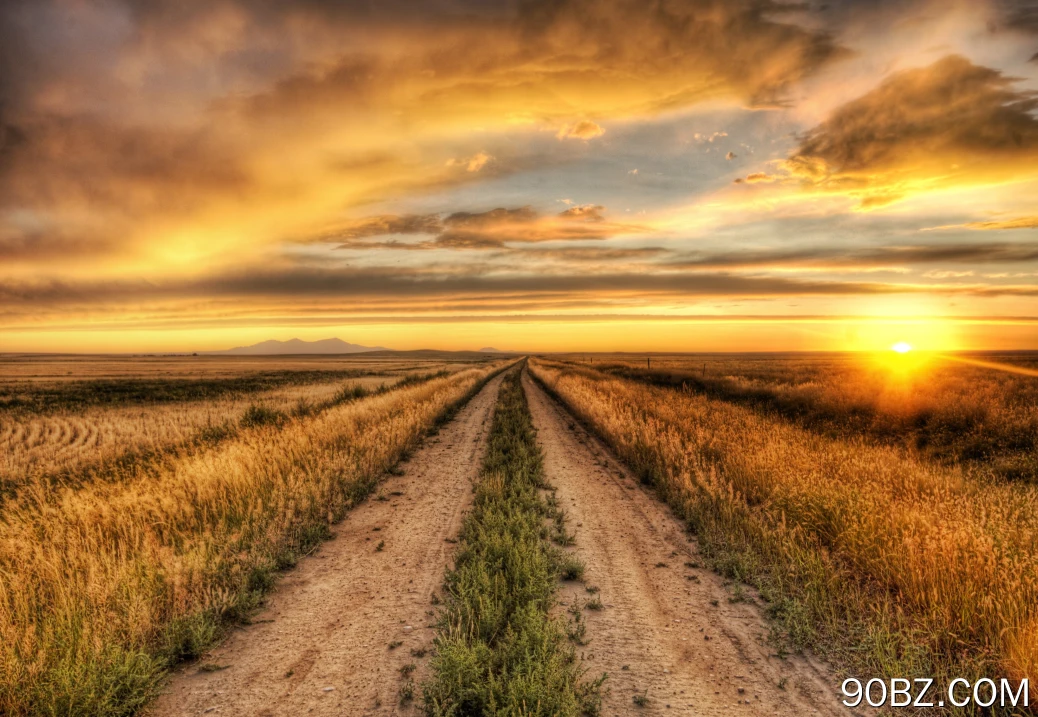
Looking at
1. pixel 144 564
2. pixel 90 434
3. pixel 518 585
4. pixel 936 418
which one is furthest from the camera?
pixel 90 434

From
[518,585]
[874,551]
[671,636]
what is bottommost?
[671,636]

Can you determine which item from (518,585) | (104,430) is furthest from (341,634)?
(104,430)

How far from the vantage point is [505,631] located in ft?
15.7

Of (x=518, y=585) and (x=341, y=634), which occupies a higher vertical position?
(x=518, y=585)

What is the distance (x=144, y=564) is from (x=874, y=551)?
28.1 ft

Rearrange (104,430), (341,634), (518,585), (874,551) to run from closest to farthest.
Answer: (341,634) < (518,585) < (874,551) < (104,430)

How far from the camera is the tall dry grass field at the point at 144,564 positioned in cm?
389

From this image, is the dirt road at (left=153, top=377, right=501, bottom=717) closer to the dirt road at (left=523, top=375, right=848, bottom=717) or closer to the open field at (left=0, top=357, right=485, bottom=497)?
the dirt road at (left=523, top=375, right=848, bottom=717)

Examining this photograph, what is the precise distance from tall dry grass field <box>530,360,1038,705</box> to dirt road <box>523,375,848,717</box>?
443 mm

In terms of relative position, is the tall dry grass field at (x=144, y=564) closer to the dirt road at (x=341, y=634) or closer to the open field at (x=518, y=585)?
the open field at (x=518, y=585)

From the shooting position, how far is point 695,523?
26.4ft

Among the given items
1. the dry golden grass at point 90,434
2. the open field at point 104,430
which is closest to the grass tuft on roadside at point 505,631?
the open field at point 104,430

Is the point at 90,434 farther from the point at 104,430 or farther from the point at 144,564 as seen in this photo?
the point at 144,564

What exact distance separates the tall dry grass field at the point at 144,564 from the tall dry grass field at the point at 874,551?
5.94 metres
